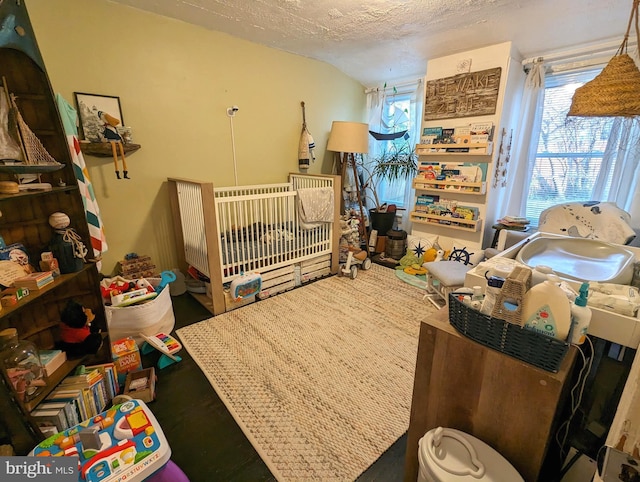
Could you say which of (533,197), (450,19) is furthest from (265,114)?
A: (533,197)

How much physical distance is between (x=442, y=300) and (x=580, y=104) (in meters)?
1.72

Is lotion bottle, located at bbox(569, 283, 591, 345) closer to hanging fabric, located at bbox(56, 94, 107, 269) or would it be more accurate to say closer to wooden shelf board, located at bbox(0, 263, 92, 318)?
wooden shelf board, located at bbox(0, 263, 92, 318)

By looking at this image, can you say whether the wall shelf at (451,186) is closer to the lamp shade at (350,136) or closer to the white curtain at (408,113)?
the white curtain at (408,113)

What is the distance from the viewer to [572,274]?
1286mm

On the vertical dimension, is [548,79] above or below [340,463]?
above

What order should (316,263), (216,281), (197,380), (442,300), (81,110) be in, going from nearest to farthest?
(197,380) < (81,110) < (216,281) < (442,300) < (316,263)

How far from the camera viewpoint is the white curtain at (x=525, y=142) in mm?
2818

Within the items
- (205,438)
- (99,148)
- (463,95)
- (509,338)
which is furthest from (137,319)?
(463,95)

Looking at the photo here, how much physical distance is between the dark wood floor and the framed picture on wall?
5.95 feet

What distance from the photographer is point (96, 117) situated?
2266mm

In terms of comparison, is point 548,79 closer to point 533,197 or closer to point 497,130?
point 497,130

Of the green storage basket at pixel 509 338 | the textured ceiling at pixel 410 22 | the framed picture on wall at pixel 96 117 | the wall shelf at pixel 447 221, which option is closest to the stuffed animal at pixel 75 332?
the framed picture on wall at pixel 96 117

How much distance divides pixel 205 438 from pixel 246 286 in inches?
47.4

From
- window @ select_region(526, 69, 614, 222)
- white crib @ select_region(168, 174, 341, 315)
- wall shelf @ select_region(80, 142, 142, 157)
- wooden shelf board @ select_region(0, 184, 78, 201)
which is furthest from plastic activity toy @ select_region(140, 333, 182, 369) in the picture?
window @ select_region(526, 69, 614, 222)
